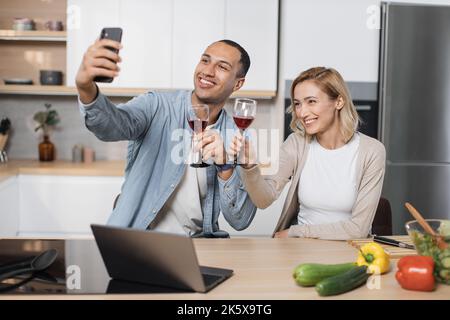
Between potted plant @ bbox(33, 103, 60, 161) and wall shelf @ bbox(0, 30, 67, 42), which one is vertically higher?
wall shelf @ bbox(0, 30, 67, 42)

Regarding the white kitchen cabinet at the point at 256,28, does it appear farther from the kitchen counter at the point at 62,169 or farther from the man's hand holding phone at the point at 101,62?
the man's hand holding phone at the point at 101,62

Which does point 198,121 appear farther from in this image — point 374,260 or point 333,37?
point 333,37

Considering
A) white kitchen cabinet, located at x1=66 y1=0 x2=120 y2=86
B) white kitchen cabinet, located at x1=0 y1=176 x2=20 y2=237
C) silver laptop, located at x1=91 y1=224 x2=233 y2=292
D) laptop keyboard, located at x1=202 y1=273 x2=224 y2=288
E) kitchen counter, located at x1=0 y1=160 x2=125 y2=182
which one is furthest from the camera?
white kitchen cabinet, located at x1=66 y1=0 x2=120 y2=86

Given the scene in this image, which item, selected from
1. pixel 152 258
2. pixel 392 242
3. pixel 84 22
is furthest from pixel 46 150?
pixel 152 258

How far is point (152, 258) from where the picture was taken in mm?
1300

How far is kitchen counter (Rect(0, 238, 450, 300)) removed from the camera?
129 cm

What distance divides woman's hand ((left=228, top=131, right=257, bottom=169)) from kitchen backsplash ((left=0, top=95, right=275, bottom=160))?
88.1 inches

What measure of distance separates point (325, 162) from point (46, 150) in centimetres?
223

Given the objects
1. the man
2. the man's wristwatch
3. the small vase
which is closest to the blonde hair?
the man

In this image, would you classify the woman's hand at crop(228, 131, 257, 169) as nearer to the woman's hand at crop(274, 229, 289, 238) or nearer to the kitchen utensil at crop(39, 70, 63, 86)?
the woman's hand at crop(274, 229, 289, 238)

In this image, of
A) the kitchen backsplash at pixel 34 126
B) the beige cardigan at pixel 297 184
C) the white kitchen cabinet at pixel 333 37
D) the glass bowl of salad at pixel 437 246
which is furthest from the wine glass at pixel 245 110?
the kitchen backsplash at pixel 34 126

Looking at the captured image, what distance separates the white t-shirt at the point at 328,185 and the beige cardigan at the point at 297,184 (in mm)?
32

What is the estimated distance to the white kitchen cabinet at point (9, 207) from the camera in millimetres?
3185
